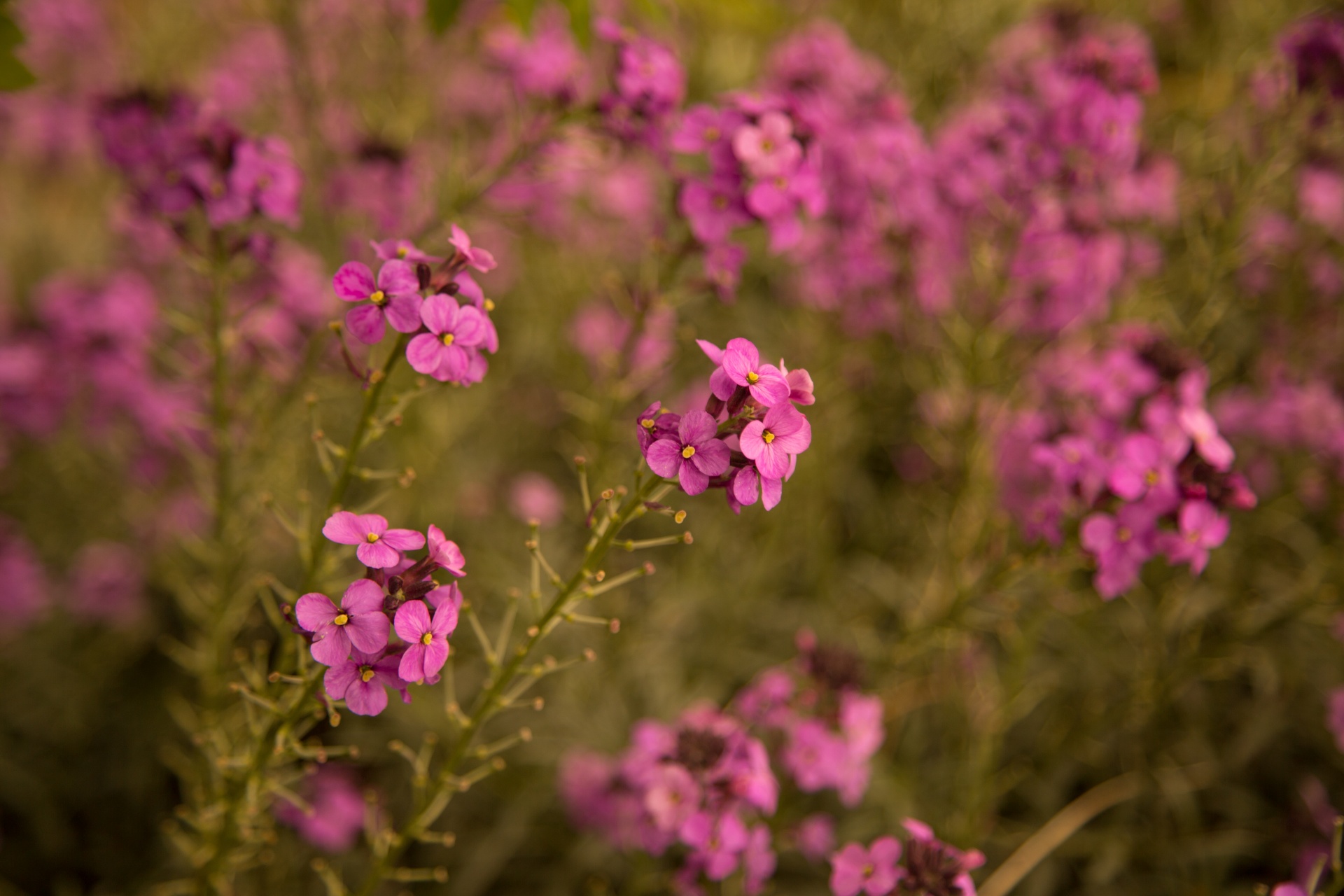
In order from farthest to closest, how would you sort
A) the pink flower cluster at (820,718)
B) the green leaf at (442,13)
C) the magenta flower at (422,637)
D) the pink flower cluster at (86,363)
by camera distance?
the pink flower cluster at (86,363)
the pink flower cluster at (820,718)
the green leaf at (442,13)
the magenta flower at (422,637)

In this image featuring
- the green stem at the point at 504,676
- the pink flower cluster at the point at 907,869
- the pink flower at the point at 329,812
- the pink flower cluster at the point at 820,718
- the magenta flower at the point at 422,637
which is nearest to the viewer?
the magenta flower at the point at 422,637

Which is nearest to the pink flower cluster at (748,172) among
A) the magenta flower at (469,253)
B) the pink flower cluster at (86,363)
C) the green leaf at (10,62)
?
the magenta flower at (469,253)

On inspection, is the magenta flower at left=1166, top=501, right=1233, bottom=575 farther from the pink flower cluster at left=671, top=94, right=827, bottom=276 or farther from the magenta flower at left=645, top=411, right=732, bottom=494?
the magenta flower at left=645, top=411, right=732, bottom=494

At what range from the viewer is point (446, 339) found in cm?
145

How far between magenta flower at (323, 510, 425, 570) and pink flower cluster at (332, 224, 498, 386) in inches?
11.5

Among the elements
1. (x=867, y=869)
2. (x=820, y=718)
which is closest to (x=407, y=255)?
(x=867, y=869)

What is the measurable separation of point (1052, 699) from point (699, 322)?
2728 mm

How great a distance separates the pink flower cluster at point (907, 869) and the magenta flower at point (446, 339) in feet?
4.49

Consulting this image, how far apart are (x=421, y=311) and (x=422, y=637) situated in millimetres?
587

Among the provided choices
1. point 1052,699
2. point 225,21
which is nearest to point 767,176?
point 1052,699

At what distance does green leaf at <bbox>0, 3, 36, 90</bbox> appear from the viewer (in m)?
1.68

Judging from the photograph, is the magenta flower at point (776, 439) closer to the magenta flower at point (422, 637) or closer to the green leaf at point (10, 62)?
the magenta flower at point (422, 637)

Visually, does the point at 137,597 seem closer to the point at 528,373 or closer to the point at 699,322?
the point at 528,373

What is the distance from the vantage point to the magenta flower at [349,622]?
4.09 ft
